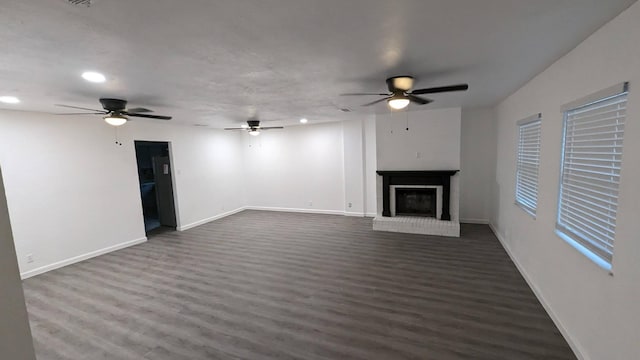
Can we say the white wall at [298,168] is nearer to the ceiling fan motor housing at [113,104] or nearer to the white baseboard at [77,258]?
the white baseboard at [77,258]

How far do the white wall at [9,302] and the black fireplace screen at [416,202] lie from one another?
222 inches

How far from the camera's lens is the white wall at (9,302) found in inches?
38.2

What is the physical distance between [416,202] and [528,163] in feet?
8.36

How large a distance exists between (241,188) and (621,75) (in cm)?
803

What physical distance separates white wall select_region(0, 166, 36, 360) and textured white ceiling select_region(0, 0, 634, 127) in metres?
1.20

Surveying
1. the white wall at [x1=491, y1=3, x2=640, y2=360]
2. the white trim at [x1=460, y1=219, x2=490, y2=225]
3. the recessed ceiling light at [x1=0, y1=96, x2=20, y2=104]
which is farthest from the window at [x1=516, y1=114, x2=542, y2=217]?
the recessed ceiling light at [x1=0, y1=96, x2=20, y2=104]

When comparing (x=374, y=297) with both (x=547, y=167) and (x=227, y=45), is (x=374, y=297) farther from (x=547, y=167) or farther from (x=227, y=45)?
(x=227, y=45)

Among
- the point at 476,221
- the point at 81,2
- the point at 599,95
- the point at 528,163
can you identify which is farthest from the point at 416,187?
the point at 81,2

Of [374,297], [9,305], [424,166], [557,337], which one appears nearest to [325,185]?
[424,166]

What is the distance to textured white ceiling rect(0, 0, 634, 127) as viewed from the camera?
152 cm

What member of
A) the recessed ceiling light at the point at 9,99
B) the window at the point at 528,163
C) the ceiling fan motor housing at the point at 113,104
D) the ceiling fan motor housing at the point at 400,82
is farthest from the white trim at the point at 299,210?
the recessed ceiling light at the point at 9,99

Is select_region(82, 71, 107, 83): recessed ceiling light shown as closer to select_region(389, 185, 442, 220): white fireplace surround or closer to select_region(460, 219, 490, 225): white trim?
select_region(389, 185, 442, 220): white fireplace surround

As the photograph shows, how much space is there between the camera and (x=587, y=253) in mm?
2049

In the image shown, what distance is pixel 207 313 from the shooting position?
2969 mm
